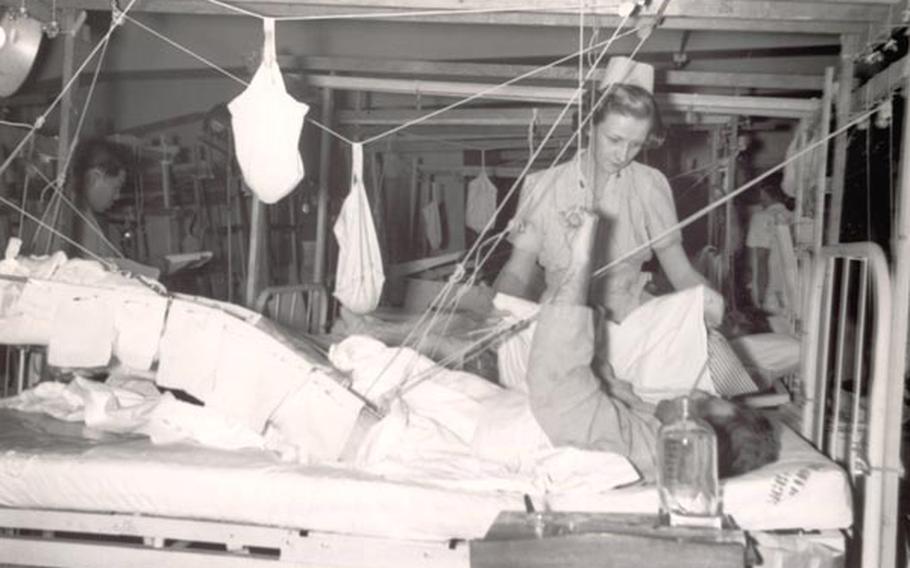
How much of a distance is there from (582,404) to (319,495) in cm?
100

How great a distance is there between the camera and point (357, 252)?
4.66 metres

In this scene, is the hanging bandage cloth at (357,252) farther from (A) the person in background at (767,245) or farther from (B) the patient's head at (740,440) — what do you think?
(A) the person in background at (767,245)

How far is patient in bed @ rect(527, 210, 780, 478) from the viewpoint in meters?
2.73

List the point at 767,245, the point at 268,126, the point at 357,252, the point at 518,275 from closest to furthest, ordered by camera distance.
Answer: the point at 268,126
the point at 518,275
the point at 357,252
the point at 767,245

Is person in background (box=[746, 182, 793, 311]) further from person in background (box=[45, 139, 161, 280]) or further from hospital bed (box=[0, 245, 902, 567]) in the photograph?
person in background (box=[45, 139, 161, 280])

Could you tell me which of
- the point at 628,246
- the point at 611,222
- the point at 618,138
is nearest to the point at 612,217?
the point at 611,222

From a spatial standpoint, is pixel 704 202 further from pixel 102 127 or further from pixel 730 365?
pixel 102 127

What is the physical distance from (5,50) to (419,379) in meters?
2.49

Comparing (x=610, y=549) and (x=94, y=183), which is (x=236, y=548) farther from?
(x=94, y=183)

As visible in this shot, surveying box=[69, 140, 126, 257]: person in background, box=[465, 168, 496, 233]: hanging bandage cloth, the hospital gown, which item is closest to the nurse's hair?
the hospital gown

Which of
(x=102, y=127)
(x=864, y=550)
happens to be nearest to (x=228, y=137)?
(x=102, y=127)

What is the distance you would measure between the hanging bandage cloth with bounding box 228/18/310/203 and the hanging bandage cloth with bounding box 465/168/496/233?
20.3 feet

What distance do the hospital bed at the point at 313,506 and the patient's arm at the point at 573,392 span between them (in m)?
0.18

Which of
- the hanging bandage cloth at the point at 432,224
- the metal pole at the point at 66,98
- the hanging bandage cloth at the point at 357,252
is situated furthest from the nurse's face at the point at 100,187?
the hanging bandage cloth at the point at 432,224
